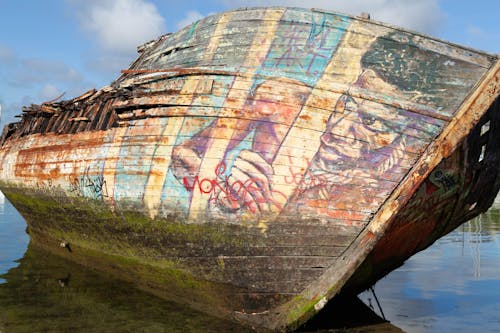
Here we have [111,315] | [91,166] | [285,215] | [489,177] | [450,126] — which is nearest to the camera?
[450,126]

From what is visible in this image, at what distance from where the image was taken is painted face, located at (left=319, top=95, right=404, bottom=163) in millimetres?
4691

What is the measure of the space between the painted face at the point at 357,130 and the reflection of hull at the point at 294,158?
0.04ft

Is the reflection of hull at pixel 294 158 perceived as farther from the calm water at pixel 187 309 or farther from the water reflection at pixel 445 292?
the water reflection at pixel 445 292

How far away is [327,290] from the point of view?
4707 millimetres

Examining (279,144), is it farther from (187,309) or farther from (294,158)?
(187,309)

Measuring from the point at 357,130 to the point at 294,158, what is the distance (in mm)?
656

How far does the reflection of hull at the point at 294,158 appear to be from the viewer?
4.64 m

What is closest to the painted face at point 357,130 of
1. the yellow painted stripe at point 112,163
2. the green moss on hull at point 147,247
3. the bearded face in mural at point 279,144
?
the bearded face in mural at point 279,144

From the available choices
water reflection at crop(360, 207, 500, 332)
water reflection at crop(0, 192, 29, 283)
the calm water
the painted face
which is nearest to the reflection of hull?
the painted face

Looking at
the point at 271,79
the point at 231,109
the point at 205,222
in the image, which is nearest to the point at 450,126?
the point at 271,79

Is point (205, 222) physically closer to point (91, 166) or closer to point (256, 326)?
point (256, 326)

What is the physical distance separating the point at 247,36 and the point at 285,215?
216 centimetres

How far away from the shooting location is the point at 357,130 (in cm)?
476

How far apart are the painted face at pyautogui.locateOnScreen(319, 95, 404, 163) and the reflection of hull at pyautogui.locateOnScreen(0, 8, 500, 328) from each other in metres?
0.01
